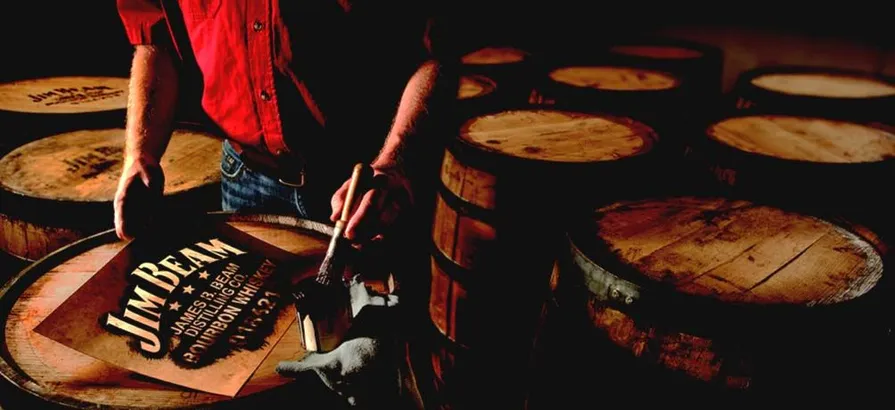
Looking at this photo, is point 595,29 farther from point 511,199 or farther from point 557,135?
point 511,199

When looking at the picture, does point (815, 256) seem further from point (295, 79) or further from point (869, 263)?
point (295, 79)

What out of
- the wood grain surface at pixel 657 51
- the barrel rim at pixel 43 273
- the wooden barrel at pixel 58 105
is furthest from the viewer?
the wood grain surface at pixel 657 51

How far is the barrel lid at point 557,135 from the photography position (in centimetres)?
205

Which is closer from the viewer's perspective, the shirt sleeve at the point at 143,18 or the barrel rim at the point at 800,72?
the shirt sleeve at the point at 143,18

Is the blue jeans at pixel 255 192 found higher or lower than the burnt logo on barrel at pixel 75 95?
lower

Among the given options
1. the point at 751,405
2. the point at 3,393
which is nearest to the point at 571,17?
the point at 751,405

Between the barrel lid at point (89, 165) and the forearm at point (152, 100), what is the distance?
229mm

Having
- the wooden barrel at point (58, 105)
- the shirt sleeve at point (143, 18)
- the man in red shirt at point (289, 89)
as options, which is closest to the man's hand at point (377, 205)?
the man in red shirt at point (289, 89)

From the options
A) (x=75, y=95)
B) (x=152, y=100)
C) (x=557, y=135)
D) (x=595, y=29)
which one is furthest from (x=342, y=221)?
(x=595, y=29)

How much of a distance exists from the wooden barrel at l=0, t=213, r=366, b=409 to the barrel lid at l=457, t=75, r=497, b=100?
145cm

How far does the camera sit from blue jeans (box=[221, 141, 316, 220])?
2025 mm

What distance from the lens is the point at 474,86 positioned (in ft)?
10.1

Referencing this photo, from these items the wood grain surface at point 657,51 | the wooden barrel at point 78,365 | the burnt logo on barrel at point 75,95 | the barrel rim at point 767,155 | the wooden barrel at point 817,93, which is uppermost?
the wood grain surface at point 657,51

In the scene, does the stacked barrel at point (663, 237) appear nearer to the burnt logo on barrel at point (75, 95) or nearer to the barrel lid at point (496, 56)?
the barrel lid at point (496, 56)
